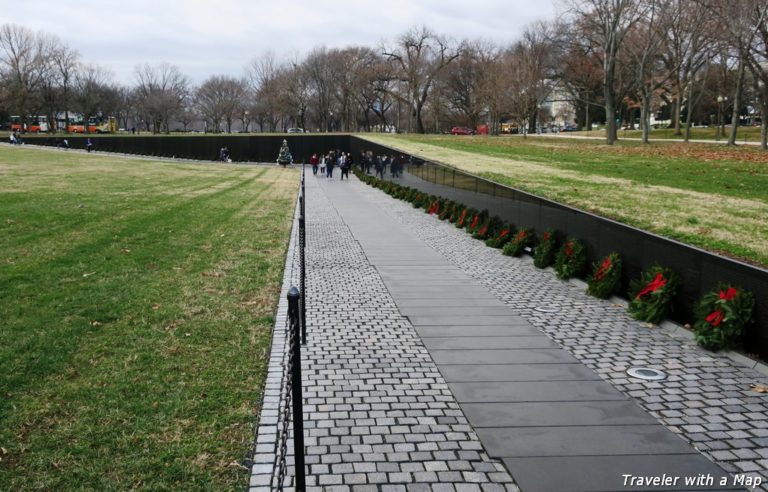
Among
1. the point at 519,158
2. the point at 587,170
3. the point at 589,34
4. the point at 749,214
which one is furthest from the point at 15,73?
the point at 749,214

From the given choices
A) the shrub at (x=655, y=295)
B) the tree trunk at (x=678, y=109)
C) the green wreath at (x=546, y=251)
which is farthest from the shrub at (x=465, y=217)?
the tree trunk at (x=678, y=109)

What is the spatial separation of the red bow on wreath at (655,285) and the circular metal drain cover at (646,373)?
1934mm

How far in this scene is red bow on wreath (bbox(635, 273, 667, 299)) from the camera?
8.06 meters

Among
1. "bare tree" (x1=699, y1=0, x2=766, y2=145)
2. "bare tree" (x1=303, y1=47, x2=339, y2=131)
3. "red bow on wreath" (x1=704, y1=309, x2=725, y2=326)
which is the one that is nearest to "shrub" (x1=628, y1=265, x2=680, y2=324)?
"red bow on wreath" (x1=704, y1=309, x2=725, y2=326)

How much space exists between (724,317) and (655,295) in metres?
1.24

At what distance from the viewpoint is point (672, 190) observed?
562 inches

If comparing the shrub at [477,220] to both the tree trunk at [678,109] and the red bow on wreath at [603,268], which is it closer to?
the red bow on wreath at [603,268]

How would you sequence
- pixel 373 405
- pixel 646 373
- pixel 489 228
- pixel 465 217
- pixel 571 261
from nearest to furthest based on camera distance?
pixel 373 405 → pixel 646 373 → pixel 571 261 → pixel 489 228 → pixel 465 217

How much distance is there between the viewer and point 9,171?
29391 mm

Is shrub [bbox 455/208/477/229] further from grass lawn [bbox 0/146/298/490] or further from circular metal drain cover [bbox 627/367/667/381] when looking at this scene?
circular metal drain cover [bbox 627/367/667/381]

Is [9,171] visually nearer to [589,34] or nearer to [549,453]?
[549,453]

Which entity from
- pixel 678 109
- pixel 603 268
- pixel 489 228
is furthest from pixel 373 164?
pixel 678 109

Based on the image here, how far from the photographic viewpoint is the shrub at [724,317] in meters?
6.73

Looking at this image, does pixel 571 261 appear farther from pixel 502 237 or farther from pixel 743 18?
pixel 743 18
